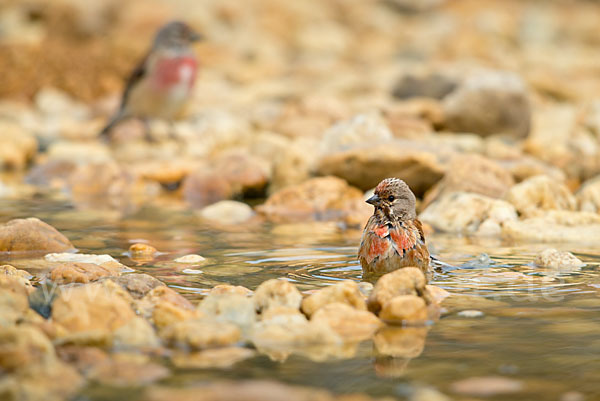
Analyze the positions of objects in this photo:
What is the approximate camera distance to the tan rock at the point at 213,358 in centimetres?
290

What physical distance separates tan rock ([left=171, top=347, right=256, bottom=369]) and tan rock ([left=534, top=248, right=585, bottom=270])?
85.0 inches

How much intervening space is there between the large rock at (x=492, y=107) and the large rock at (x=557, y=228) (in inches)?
168

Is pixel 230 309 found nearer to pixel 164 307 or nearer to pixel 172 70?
pixel 164 307

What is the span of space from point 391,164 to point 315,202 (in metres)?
0.67

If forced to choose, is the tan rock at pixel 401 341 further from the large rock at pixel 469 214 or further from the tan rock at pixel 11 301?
the large rock at pixel 469 214

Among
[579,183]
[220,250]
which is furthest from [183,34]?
[220,250]

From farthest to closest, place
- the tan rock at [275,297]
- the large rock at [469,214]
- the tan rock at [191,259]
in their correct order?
the large rock at [469,214] → the tan rock at [191,259] → the tan rock at [275,297]

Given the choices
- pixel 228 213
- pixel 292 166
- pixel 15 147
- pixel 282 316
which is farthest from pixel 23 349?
pixel 15 147

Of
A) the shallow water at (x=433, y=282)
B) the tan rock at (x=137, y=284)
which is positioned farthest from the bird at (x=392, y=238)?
the tan rock at (x=137, y=284)

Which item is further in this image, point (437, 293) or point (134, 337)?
point (437, 293)

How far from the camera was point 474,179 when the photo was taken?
6.84 metres

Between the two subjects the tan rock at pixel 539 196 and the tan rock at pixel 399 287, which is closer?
the tan rock at pixel 399 287

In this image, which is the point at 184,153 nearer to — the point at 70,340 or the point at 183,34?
the point at 183,34

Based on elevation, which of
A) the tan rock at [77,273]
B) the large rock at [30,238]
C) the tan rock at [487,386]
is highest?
the large rock at [30,238]
